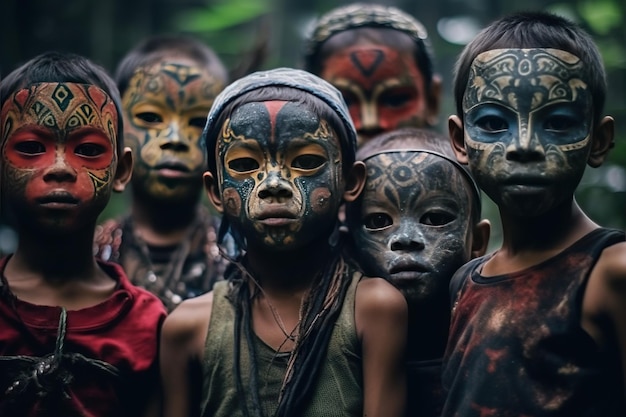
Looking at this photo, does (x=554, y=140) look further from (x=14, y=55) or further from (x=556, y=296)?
(x=14, y=55)

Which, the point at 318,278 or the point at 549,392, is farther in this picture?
the point at 318,278

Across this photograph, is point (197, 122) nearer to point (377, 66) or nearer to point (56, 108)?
point (377, 66)

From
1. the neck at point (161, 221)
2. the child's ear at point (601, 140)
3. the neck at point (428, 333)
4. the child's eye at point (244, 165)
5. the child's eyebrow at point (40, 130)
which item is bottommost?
the neck at point (161, 221)

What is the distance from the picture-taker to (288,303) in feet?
14.1

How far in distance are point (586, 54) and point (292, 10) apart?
5.80m

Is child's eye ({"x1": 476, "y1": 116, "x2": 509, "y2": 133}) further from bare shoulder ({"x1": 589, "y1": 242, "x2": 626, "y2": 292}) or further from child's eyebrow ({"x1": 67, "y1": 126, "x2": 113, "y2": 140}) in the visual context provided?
child's eyebrow ({"x1": 67, "y1": 126, "x2": 113, "y2": 140})

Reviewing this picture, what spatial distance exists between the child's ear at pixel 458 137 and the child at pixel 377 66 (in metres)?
1.46

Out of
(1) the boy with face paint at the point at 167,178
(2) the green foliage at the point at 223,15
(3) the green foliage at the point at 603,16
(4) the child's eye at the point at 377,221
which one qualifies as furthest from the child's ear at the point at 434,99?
(2) the green foliage at the point at 223,15

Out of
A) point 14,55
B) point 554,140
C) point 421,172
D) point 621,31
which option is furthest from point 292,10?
point 554,140

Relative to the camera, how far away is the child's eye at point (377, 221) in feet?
14.4

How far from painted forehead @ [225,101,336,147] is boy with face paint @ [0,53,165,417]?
588 millimetres

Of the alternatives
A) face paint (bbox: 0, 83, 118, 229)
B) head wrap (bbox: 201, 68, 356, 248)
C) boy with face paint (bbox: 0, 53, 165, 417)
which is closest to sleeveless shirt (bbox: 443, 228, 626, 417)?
head wrap (bbox: 201, 68, 356, 248)

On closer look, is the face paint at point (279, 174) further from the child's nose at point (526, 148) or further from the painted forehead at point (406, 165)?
the child's nose at point (526, 148)

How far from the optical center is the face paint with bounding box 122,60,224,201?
17.6 feet
